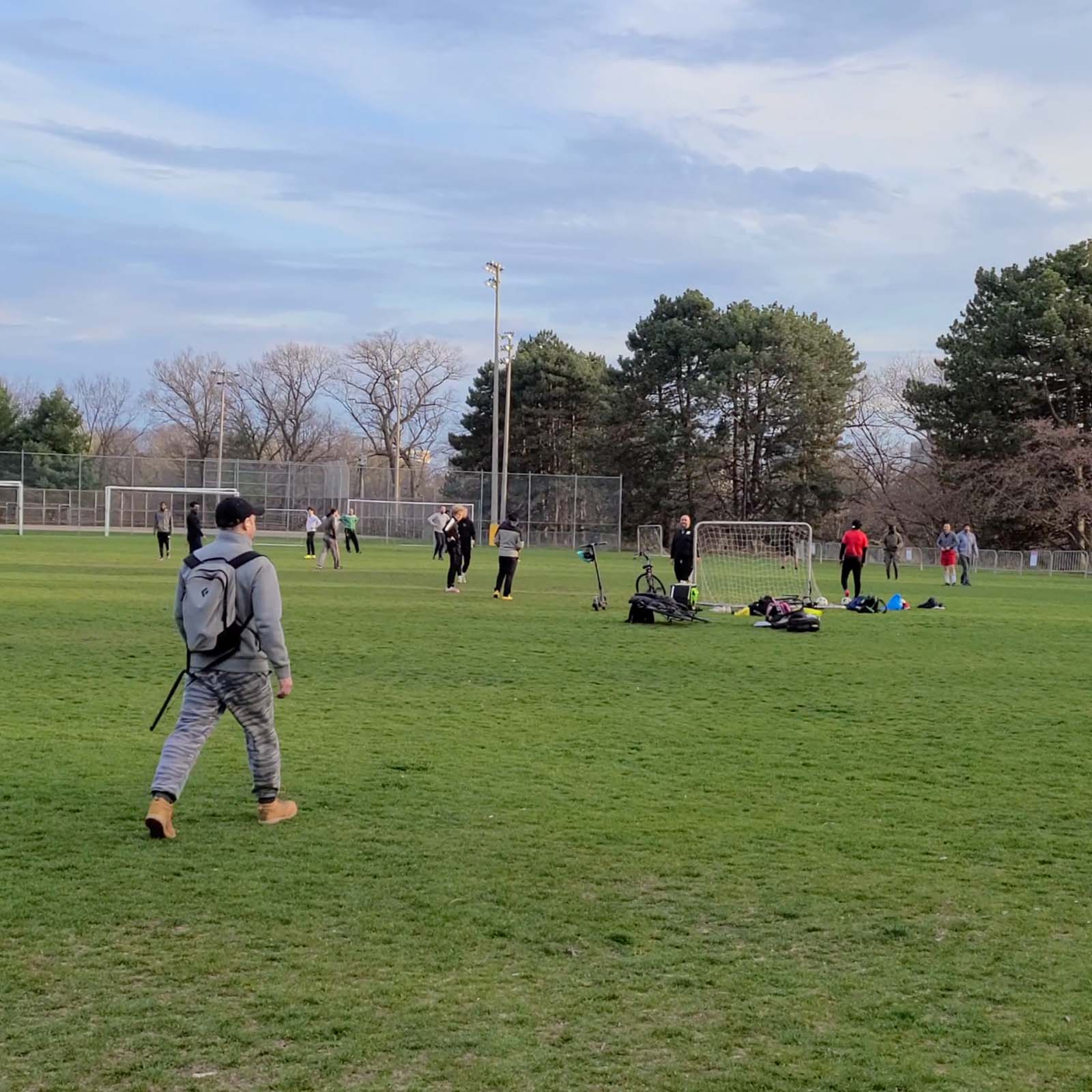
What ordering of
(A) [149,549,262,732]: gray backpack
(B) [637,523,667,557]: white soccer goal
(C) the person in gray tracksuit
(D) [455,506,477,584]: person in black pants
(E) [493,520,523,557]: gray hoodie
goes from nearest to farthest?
1. (A) [149,549,262,732]: gray backpack
2. (E) [493,520,523,557]: gray hoodie
3. (D) [455,506,477,584]: person in black pants
4. (C) the person in gray tracksuit
5. (B) [637,523,667,557]: white soccer goal

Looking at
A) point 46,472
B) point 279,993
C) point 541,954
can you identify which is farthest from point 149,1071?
point 46,472

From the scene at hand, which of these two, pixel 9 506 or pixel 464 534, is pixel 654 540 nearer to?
pixel 9 506

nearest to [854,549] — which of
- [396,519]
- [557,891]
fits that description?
[557,891]

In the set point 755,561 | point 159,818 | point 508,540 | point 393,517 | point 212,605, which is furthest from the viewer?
point 393,517

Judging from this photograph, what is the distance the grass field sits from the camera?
408 centimetres

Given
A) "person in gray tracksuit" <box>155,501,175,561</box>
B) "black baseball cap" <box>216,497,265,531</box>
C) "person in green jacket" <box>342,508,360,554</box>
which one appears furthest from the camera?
"person in green jacket" <box>342,508,360,554</box>

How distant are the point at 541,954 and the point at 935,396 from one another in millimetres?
54040

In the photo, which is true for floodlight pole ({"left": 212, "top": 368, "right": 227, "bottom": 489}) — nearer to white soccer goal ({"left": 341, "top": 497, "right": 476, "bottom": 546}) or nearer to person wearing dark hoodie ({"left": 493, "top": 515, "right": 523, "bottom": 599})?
white soccer goal ({"left": 341, "top": 497, "right": 476, "bottom": 546})

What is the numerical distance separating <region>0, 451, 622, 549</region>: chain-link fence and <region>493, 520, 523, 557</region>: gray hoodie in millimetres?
39279

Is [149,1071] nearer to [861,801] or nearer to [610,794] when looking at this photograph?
[610,794]

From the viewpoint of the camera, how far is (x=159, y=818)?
6.41m

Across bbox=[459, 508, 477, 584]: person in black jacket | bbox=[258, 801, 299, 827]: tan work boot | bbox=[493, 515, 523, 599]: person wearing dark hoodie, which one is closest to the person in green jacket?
Answer: bbox=[459, 508, 477, 584]: person in black jacket

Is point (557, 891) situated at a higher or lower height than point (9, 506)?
lower

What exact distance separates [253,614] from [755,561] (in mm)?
21888
